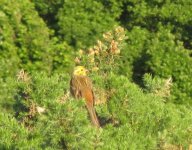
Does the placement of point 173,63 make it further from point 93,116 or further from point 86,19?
point 93,116

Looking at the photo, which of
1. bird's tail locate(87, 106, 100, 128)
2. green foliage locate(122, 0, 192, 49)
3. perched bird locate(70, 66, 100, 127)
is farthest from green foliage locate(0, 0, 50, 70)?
bird's tail locate(87, 106, 100, 128)

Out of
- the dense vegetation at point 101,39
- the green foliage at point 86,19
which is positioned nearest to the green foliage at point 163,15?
the dense vegetation at point 101,39

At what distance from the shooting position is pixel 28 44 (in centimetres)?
1259

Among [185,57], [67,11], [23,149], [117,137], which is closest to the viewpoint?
[23,149]

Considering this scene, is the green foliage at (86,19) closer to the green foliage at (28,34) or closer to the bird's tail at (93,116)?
the green foliage at (28,34)

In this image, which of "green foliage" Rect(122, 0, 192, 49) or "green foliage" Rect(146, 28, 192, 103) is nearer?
"green foliage" Rect(146, 28, 192, 103)

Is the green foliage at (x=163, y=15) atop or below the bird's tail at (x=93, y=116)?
below

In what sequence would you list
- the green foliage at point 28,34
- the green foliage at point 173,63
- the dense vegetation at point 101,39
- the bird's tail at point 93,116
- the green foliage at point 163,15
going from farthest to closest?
the green foliage at point 28,34, the green foliage at point 163,15, the green foliage at point 173,63, the dense vegetation at point 101,39, the bird's tail at point 93,116

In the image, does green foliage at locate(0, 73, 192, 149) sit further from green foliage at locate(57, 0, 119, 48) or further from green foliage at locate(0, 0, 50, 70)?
green foliage at locate(0, 0, 50, 70)

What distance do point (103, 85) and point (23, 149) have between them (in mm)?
1184

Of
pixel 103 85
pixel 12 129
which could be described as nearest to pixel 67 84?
pixel 103 85

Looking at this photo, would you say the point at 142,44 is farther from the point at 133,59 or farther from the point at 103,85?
the point at 103,85

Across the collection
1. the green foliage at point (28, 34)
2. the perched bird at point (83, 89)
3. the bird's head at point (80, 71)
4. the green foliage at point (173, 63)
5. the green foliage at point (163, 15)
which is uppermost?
the perched bird at point (83, 89)

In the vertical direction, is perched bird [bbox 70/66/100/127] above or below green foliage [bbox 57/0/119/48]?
above
